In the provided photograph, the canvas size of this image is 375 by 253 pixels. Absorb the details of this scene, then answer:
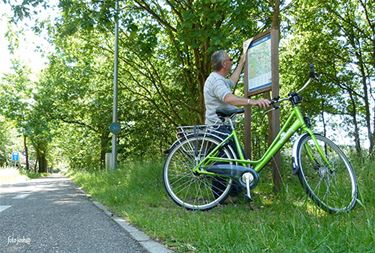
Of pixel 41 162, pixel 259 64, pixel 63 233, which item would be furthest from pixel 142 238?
pixel 41 162

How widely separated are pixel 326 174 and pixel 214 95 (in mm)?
1921

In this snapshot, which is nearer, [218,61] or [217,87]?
[217,87]

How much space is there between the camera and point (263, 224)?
3637mm

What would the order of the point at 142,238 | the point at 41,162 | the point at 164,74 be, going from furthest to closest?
1. the point at 41,162
2. the point at 164,74
3. the point at 142,238

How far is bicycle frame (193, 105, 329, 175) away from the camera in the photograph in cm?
481

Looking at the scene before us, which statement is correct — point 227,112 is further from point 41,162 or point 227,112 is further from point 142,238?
point 41,162

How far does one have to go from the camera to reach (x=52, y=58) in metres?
19.0

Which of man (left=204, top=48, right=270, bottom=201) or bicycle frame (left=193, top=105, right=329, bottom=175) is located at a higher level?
man (left=204, top=48, right=270, bottom=201)

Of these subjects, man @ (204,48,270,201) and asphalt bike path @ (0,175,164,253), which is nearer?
asphalt bike path @ (0,175,164,253)

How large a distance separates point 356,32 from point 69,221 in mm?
20082

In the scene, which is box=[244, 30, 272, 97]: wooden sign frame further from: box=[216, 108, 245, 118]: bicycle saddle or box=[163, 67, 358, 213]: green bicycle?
box=[163, 67, 358, 213]: green bicycle

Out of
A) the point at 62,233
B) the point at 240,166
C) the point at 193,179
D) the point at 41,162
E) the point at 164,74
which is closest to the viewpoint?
the point at 62,233

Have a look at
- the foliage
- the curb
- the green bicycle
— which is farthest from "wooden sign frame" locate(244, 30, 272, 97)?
the foliage

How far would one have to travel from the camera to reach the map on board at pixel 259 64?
6117 millimetres
